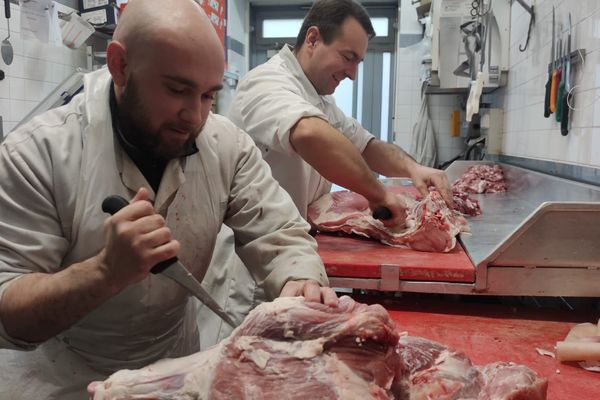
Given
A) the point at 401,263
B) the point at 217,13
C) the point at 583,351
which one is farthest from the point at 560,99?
the point at 217,13

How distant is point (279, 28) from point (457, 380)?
8692mm

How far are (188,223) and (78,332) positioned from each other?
554 mm

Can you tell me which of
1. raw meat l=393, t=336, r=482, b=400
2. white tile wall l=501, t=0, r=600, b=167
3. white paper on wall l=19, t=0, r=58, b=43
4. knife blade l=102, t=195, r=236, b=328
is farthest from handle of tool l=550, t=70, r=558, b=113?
white paper on wall l=19, t=0, r=58, b=43

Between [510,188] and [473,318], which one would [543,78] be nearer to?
[510,188]

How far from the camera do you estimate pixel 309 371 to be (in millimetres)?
1302

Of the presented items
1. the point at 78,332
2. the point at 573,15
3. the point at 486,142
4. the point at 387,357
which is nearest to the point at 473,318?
the point at 387,357

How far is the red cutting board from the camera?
233 centimetres

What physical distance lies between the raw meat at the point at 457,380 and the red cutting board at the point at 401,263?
80 centimetres

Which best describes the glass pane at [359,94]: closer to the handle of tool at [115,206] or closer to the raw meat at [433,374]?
the raw meat at [433,374]

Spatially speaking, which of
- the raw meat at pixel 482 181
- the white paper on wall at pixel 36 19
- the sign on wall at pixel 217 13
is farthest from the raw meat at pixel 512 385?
the sign on wall at pixel 217 13

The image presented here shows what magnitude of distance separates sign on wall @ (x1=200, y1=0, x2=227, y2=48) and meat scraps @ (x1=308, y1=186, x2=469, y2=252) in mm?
3283

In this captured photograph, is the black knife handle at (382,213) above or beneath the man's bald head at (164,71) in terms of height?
beneath

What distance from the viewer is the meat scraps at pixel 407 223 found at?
8.99 feet

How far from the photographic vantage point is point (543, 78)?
14.2ft
